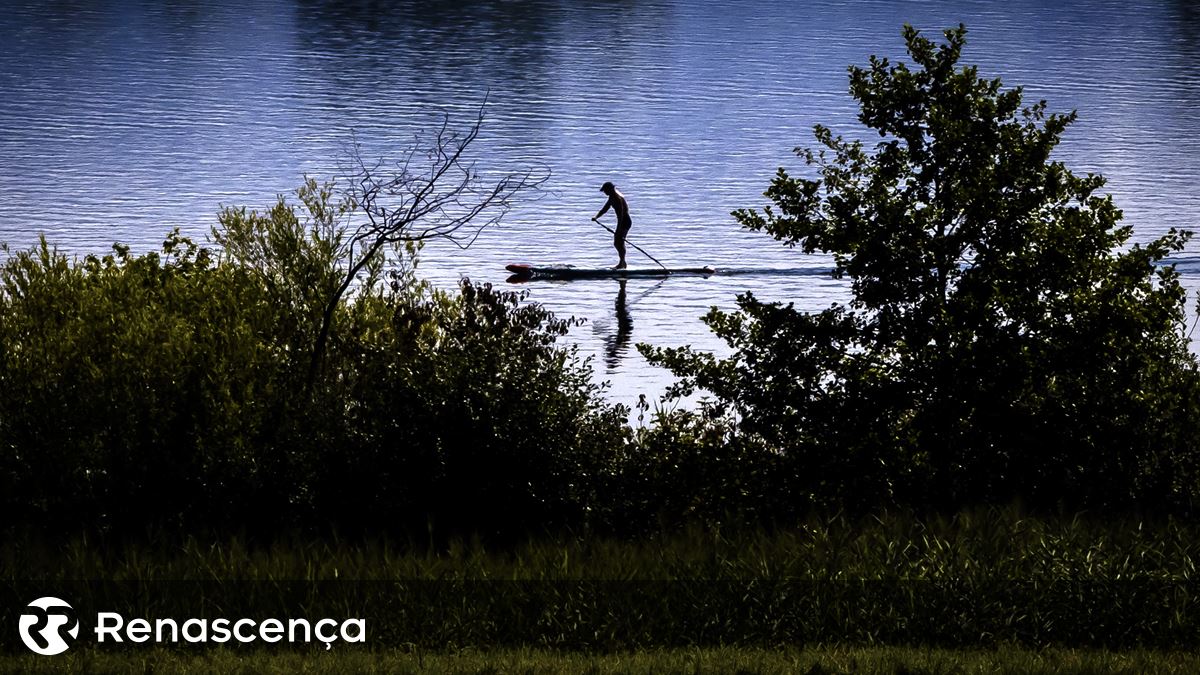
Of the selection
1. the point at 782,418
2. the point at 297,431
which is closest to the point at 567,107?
the point at 297,431

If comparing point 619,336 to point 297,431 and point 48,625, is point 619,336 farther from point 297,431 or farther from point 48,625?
point 48,625

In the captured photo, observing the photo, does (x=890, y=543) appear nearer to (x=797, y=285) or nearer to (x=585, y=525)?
(x=585, y=525)

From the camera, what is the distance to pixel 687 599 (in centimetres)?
1636

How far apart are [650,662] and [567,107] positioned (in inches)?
3374

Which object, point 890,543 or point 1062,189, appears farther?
point 1062,189

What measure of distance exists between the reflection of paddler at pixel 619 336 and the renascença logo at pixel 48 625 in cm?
2375

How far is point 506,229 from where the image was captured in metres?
61.1

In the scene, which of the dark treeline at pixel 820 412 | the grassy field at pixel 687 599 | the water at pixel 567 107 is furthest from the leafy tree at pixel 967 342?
the water at pixel 567 107

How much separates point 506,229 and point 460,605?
4529cm

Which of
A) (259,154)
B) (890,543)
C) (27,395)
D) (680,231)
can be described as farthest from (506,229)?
(890,543)

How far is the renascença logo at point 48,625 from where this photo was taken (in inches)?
604

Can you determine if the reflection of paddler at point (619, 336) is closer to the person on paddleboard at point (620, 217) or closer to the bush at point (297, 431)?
the person on paddleboard at point (620, 217)

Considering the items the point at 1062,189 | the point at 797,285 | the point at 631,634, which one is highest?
the point at 1062,189

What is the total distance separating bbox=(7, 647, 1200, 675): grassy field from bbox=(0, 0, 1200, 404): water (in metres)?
21.1
